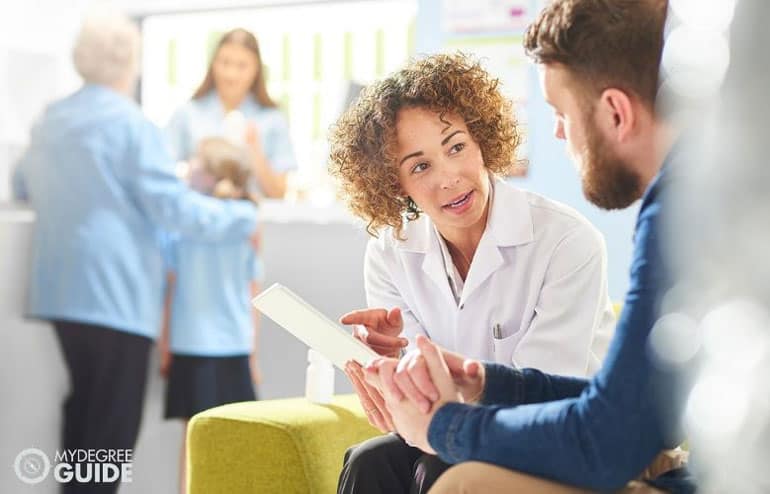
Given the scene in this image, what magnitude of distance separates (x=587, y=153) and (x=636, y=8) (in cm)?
16

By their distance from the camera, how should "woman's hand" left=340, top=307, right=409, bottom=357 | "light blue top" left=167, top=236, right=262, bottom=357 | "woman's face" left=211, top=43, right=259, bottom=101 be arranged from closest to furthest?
"woman's hand" left=340, top=307, right=409, bottom=357 → "light blue top" left=167, top=236, right=262, bottom=357 → "woman's face" left=211, top=43, right=259, bottom=101

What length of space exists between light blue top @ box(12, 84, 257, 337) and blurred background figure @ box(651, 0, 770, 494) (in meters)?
1.99

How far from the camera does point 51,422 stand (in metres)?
2.76

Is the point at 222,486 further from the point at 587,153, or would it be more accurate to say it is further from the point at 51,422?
the point at 51,422

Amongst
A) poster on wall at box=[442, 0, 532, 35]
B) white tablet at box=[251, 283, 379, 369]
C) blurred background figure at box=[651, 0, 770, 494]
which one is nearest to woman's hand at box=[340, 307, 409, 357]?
white tablet at box=[251, 283, 379, 369]

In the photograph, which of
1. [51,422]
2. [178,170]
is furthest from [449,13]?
[51,422]

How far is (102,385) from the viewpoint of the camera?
2729mm

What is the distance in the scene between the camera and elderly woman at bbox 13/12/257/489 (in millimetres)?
2656

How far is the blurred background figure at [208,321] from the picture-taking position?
2.85m

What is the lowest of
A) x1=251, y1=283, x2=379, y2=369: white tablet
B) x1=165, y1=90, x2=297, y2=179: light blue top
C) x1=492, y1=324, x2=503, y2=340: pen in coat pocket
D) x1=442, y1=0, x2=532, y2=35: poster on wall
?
x1=492, y1=324, x2=503, y2=340: pen in coat pocket

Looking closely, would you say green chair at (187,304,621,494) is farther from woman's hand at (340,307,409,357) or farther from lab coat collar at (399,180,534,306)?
lab coat collar at (399,180,534,306)

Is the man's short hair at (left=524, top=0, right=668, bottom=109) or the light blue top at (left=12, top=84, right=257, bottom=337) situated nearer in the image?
the man's short hair at (left=524, top=0, right=668, bottom=109)

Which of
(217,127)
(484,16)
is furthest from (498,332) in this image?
(217,127)

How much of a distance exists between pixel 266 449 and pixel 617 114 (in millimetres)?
803
